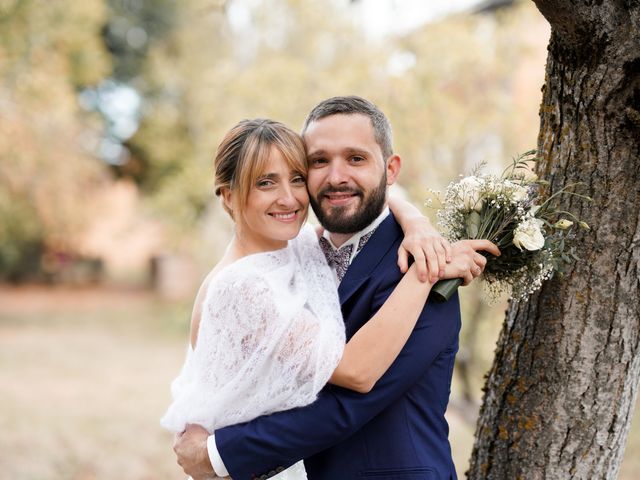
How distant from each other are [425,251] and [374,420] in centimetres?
56

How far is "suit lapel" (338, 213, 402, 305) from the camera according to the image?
2.26 metres

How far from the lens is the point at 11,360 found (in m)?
12.4

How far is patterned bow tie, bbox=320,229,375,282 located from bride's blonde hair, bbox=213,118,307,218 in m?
0.30

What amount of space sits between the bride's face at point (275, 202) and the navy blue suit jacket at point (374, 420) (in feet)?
0.91

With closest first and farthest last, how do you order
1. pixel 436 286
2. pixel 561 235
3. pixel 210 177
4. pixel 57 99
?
1. pixel 436 286
2. pixel 561 235
3. pixel 57 99
4. pixel 210 177

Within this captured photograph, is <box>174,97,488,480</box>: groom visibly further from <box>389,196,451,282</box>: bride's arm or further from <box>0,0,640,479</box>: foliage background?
<box>0,0,640,479</box>: foliage background

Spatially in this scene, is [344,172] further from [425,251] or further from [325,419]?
[325,419]

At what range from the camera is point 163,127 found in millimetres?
19828

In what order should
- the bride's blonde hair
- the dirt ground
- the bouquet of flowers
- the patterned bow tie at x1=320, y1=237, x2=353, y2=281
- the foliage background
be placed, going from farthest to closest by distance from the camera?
the foliage background
the dirt ground
the patterned bow tie at x1=320, y1=237, x2=353, y2=281
the bride's blonde hair
the bouquet of flowers

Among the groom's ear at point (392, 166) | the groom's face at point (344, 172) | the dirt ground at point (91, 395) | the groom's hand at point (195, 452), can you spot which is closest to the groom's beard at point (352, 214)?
the groom's face at point (344, 172)

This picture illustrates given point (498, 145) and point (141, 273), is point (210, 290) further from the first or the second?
point (141, 273)

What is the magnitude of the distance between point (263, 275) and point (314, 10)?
8370mm

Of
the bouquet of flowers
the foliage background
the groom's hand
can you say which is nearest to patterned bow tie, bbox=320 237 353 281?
the bouquet of flowers

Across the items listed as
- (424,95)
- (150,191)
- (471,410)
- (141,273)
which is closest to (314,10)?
(424,95)
